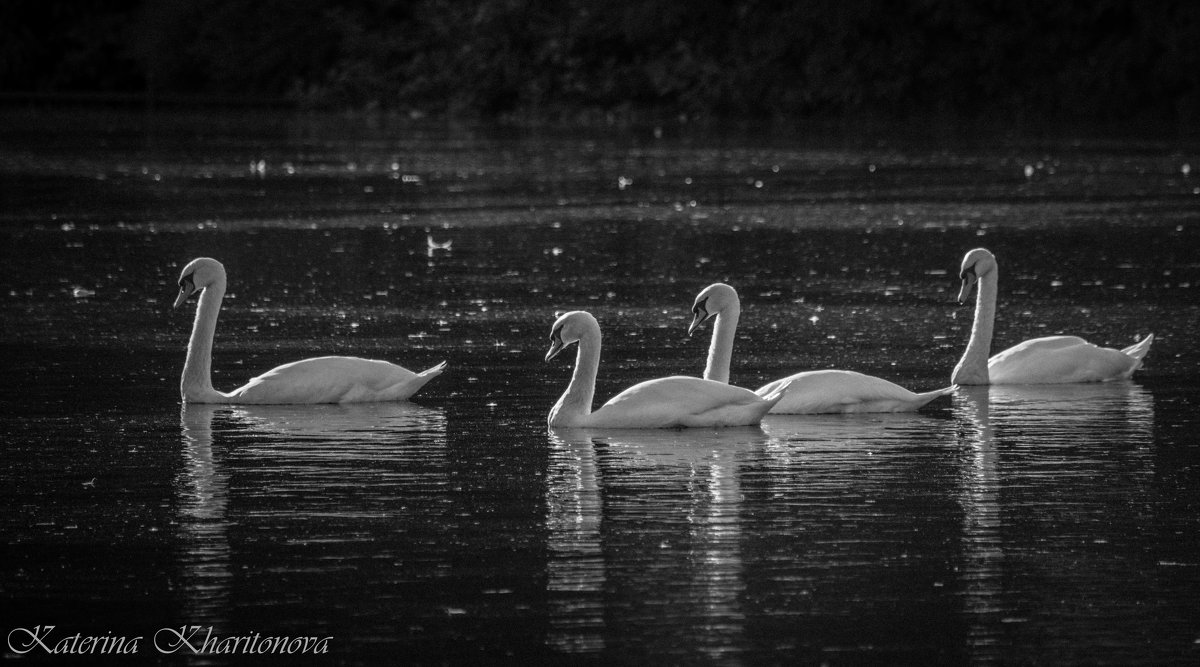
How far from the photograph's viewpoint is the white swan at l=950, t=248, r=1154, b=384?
437 inches

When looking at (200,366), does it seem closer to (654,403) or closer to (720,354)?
(654,403)

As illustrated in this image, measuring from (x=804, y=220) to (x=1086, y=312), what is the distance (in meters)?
8.66

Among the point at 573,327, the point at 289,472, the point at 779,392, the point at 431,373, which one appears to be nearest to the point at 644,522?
the point at 289,472

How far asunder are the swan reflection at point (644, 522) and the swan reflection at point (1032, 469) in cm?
73

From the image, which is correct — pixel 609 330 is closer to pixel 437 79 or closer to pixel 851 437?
pixel 851 437

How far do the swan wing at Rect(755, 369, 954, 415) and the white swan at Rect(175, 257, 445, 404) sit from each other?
170 centimetres

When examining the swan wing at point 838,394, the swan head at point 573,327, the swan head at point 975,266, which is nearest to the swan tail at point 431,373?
the swan head at point 573,327

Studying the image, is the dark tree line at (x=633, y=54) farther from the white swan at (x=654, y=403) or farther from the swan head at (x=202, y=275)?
the white swan at (x=654, y=403)

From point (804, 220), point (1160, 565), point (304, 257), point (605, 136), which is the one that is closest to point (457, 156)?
point (605, 136)

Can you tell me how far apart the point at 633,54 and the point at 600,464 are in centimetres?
4611

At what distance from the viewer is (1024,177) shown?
95.2 feet

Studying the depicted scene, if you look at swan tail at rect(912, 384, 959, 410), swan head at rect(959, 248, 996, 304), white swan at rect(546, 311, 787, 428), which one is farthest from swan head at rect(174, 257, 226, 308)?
swan head at rect(959, 248, 996, 304)

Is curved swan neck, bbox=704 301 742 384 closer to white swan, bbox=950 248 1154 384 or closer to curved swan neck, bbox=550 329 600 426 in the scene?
curved swan neck, bbox=550 329 600 426

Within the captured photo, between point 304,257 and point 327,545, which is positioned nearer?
point 327,545
